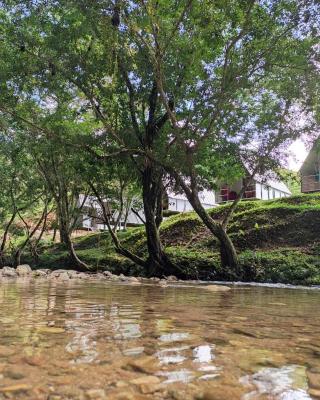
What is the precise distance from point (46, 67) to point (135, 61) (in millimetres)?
2384

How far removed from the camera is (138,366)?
2.10 meters

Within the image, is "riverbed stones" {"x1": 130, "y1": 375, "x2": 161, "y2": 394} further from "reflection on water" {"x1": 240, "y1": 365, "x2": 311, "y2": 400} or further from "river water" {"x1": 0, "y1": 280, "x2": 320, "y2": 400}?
"reflection on water" {"x1": 240, "y1": 365, "x2": 311, "y2": 400}

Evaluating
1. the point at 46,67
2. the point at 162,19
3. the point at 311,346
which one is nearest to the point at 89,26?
the point at 162,19

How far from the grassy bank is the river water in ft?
27.9

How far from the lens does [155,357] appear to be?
228 cm

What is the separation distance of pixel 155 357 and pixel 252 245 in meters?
13.5

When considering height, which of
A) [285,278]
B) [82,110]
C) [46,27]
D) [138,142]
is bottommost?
[285,278]

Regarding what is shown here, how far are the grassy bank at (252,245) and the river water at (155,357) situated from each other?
8.51 m

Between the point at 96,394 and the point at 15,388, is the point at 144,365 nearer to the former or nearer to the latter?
the point at 96,394

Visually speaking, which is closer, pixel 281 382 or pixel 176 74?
pixel 281 382

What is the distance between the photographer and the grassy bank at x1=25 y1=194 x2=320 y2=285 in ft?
39.8

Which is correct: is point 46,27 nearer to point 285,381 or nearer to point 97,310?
point 97,310

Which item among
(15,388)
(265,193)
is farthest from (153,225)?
(265,193)

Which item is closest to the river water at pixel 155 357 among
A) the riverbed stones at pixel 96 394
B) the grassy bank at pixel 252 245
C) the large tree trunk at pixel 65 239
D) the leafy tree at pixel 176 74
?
the riverbed stones at pixel 96 394
